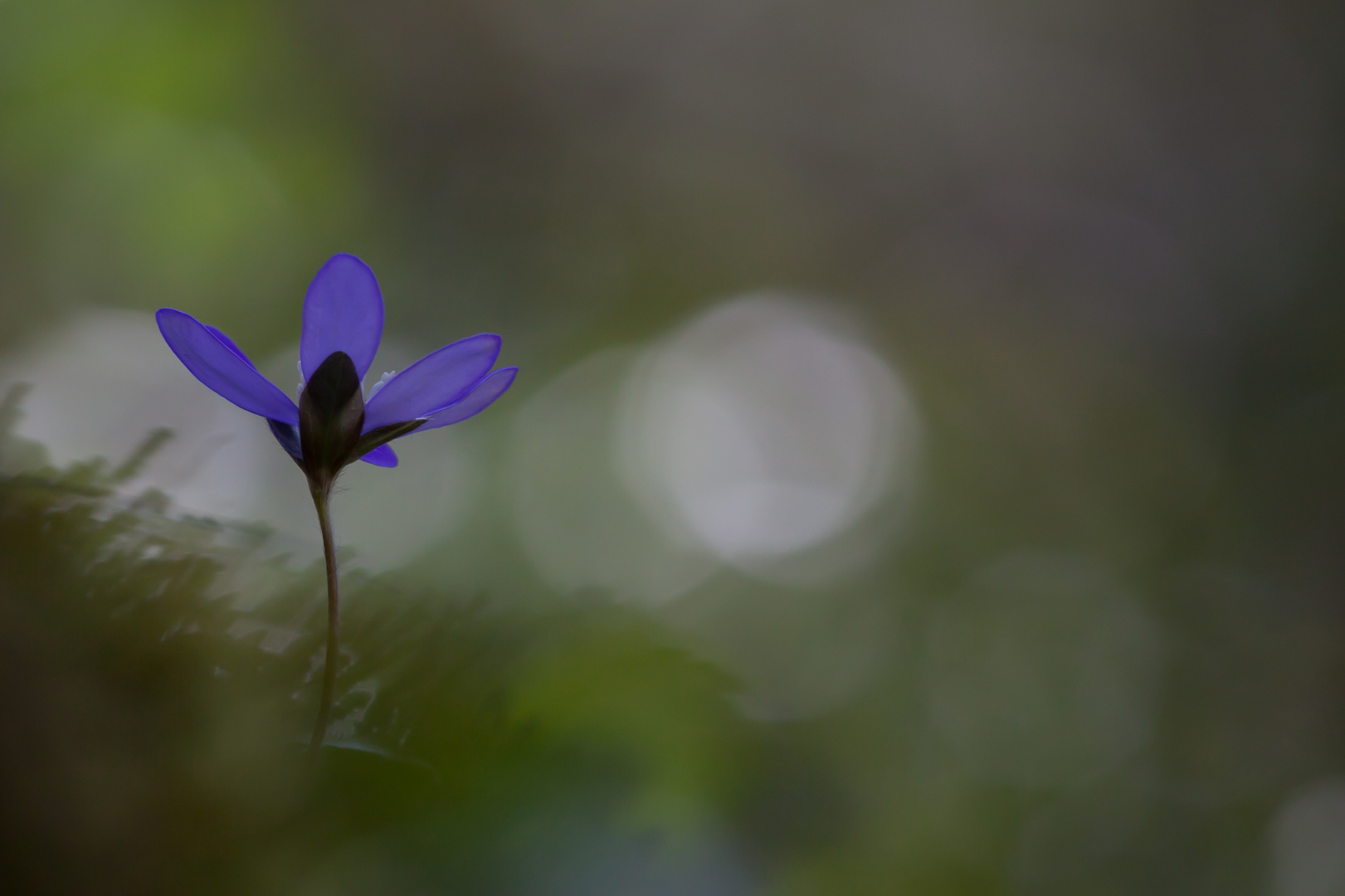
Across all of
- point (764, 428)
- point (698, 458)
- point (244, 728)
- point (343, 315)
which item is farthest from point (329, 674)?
point (764, 428)

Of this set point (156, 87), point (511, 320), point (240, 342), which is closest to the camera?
point (240, 342)

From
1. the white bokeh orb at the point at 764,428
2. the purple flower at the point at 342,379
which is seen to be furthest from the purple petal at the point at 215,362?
the white bokeh orb at the point at 764,428

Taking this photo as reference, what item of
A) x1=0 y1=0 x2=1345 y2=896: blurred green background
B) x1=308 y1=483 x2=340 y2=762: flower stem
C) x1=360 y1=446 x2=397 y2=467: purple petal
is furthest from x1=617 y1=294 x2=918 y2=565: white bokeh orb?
x1=308 y1=483 x2=340 y2=762: flower stem

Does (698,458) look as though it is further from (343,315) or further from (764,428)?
(343,315)

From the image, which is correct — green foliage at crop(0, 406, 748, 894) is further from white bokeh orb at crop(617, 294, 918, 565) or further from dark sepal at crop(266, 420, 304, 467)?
white bokeh orb at crop(617, 294, 918, 565)

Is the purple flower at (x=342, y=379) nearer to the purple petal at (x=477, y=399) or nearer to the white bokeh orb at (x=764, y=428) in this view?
the purple petal at (x=477, y=399)

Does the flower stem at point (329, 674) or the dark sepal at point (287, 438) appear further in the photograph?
the dark sepal at point (287, 438)

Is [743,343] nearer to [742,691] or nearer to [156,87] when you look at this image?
[156,87]

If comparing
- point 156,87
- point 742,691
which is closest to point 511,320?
point 156,87
